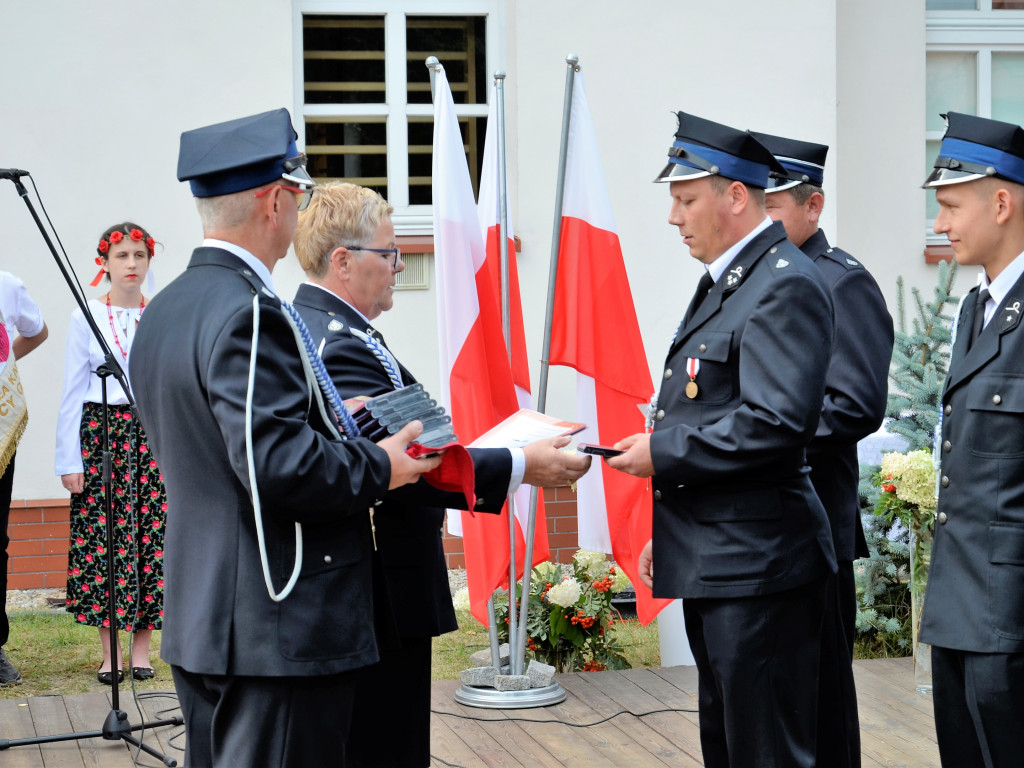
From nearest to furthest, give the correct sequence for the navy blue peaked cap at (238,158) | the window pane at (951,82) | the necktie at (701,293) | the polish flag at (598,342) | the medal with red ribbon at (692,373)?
the navy blue peaked cap at (238,158)
the medal with red ribbon at (692,373)
the necktie at (701,293)
the polish flag at (598,342)
the window pane at (951,82)

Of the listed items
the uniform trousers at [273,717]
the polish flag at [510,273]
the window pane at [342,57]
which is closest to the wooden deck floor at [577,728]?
the polish flag at [510,273]

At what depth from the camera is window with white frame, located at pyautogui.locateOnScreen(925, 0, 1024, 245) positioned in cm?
817

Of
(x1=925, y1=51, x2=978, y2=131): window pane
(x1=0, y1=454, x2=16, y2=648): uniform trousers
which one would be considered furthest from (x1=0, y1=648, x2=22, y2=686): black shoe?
(x1=925, y1=51, x2=978, y2=131): window pane

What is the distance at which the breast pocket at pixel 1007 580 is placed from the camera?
2676 millimetres

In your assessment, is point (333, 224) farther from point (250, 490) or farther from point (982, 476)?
point (982, 476)

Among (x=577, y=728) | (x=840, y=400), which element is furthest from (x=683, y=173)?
(x=577, y=728)

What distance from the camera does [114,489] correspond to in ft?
18.0

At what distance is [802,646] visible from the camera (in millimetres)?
2908

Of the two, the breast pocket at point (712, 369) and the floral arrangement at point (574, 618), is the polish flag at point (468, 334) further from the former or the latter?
the breast pocket at point (712, 369)

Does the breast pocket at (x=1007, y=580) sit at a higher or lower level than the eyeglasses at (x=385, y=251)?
lower

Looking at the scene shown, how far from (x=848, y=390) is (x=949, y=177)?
29.1 inches

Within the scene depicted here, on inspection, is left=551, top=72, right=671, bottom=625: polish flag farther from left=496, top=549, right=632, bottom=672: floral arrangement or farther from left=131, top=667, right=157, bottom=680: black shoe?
left=131, top=667, right=157, bottom=680: black shoe

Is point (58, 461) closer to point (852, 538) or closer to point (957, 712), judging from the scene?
point (852, 538)

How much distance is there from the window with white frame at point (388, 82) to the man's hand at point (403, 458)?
5098 millimetres
